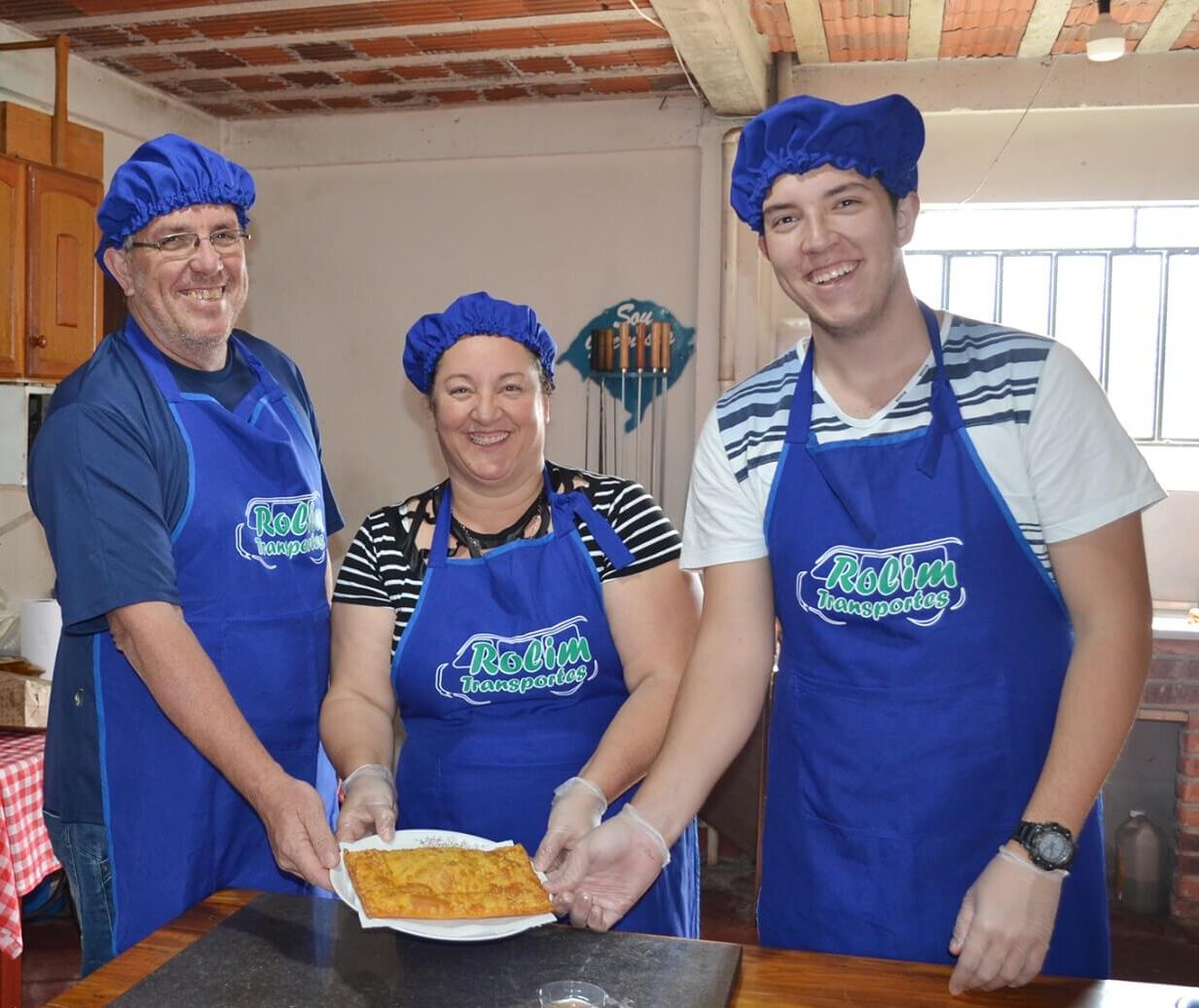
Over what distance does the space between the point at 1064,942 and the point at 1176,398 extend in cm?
386

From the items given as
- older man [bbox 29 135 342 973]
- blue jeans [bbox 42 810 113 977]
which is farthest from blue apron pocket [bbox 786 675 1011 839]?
blue jeans [bbox 42 810 113 977]

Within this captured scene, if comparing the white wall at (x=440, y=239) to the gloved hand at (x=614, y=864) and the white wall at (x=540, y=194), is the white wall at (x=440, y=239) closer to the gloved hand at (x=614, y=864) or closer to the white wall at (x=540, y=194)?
the white wall at (x=540, y=194)

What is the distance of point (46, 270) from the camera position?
12.6ft

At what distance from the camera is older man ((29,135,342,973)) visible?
1.95 metres

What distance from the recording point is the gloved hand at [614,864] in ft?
5.55

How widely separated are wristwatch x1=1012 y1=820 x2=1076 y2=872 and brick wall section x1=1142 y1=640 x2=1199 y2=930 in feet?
10.3

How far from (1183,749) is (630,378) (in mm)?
2701

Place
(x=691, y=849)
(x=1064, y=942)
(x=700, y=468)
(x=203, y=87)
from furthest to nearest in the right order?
(x=203, y=87) < (x=691, y=849) < (x=700, y=468) < (x=1064, y=942)

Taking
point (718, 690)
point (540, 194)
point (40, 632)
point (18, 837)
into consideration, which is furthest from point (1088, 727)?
point (540, 194)

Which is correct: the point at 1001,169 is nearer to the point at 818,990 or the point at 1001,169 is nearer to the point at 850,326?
the point at 850,326

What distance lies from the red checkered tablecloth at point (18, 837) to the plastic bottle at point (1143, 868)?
12.6 ft

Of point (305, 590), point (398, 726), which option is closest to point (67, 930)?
point (398, 726)

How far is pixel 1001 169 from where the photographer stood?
4828 mm

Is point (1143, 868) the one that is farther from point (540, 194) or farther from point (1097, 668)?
point (540, 194)
